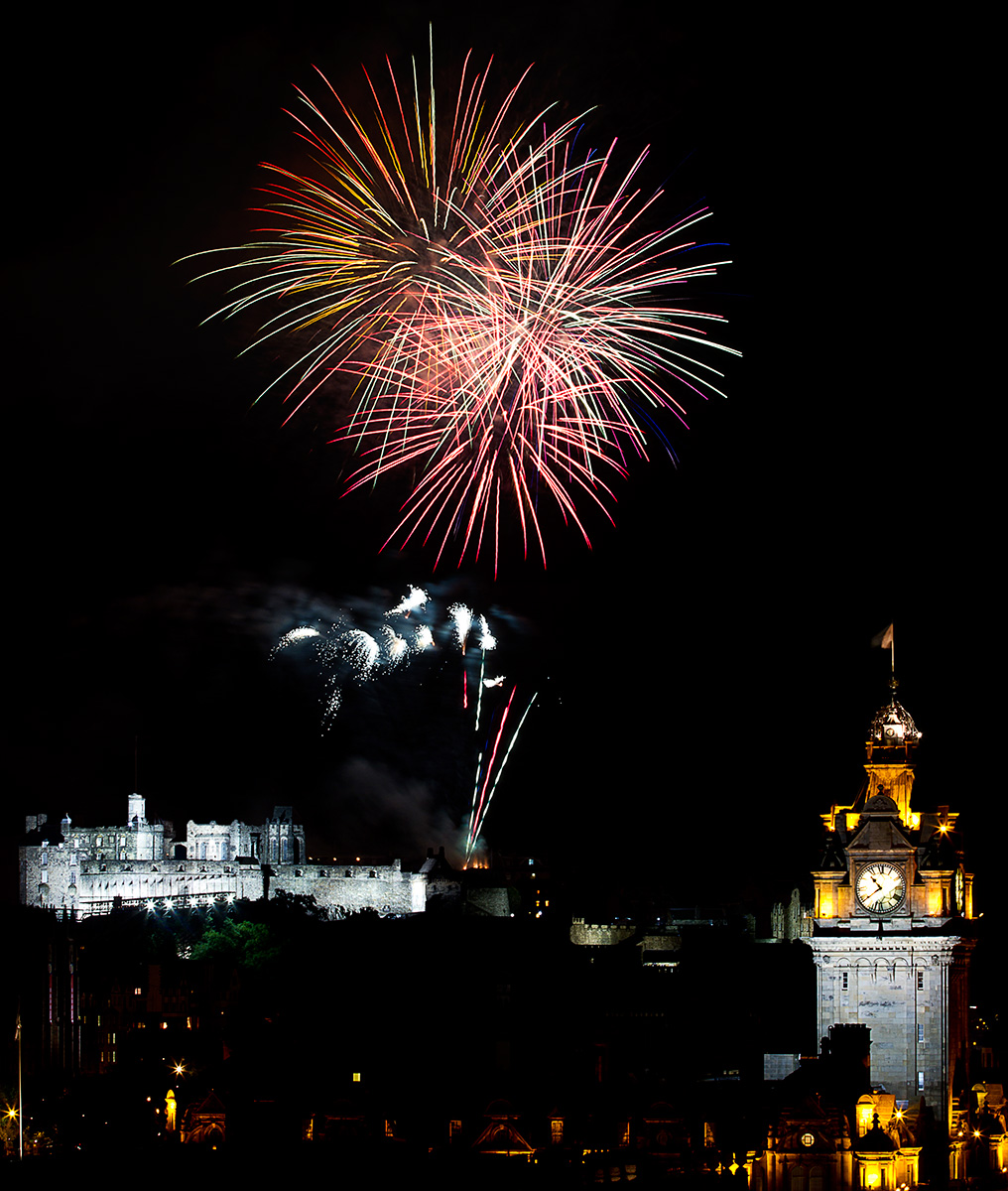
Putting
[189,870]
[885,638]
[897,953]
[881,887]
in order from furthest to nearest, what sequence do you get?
[189,870] < [885,638] < [881,887] < [897,953]

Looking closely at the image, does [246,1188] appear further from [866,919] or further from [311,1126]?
[866,919]

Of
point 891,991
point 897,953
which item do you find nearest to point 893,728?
point 897,953

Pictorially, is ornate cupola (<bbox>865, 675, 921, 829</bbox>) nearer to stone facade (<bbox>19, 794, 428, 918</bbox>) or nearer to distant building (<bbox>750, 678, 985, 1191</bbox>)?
distant building (<bbox>750, 678, 985, 1191</bbox>)

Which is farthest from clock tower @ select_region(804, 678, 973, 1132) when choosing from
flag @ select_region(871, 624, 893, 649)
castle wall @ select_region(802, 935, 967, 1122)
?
flag @ select_region(871, 624, 893, 649)

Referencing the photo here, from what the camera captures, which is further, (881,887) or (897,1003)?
(881,887)

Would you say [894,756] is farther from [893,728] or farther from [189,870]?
[189,870]

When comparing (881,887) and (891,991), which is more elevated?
(881,887)

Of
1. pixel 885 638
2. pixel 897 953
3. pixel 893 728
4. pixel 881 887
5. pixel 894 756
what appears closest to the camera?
pixel 897 953
